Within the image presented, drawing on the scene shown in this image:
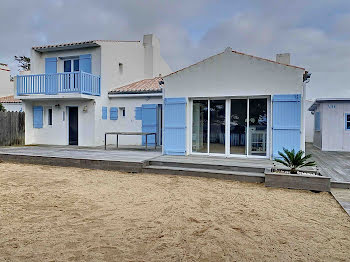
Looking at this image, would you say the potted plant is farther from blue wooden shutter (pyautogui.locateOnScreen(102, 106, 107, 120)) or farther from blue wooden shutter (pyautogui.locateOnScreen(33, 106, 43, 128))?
blue wooden shutter (pyautogui.locateOnScreen(33, 106, 43, 128))

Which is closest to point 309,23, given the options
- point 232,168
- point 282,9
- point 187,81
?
point 282,9

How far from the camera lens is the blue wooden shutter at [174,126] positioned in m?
9.43

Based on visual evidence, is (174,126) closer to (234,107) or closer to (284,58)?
(234,107)

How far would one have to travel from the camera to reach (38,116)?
14414mm

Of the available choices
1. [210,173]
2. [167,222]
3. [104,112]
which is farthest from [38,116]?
[167,222]

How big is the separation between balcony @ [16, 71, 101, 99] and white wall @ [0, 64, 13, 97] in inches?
408

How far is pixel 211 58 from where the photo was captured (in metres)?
8.99

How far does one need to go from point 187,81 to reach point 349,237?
6.86 m

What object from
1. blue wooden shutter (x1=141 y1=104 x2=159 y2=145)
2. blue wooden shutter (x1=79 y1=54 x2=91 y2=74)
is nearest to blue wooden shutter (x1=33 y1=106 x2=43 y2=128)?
blue wooden shutter (x1=79 y1=54 x2=91 y2=74)

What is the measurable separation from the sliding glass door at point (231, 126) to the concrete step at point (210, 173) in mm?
1806

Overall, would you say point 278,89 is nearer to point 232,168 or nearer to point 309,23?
point 232,168

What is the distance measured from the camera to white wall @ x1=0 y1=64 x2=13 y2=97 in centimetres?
2195

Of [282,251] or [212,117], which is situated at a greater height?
[212,117]

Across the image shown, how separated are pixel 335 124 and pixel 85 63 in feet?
42.0
